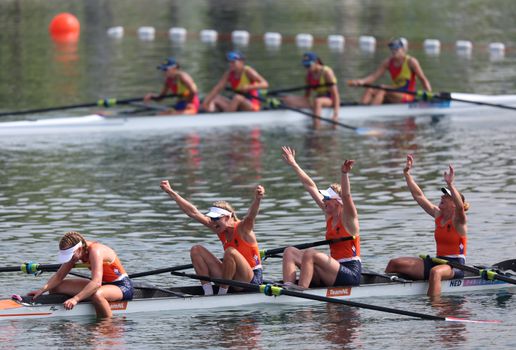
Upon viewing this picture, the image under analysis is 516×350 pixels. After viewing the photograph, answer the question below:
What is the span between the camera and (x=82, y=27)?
43469 millimetres

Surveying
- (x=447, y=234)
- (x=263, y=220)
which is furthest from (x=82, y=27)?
(x=447, y=234)

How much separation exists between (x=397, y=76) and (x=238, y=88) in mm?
3171

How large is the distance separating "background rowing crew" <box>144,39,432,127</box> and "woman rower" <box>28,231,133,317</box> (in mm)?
11579

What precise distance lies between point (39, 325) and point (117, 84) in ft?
58.9

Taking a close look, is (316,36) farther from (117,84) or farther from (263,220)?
(263,220)

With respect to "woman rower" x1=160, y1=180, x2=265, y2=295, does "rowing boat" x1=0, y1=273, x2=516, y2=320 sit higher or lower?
lower

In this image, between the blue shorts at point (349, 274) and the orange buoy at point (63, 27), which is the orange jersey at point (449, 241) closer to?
the blue shorts at point (349, 274)

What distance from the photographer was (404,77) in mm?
26281

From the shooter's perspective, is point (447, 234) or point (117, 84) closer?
point (447, 234)

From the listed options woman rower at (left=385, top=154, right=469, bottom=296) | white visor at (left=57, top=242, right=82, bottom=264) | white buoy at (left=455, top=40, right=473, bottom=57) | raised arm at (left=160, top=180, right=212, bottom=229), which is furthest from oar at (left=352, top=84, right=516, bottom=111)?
white visor at (left=57, top=242, right=82, bottom=264)

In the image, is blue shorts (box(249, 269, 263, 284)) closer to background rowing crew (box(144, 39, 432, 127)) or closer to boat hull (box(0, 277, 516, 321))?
boat hull (box(0, 277, 516, 321))

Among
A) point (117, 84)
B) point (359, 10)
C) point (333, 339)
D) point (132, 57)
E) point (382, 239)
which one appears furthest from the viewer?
point (359, 10)

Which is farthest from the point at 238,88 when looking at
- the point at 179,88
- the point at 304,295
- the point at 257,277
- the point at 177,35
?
the point at 177,35

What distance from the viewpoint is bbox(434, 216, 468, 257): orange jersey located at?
14.5 metres
